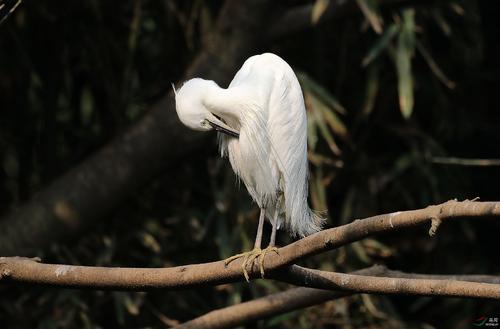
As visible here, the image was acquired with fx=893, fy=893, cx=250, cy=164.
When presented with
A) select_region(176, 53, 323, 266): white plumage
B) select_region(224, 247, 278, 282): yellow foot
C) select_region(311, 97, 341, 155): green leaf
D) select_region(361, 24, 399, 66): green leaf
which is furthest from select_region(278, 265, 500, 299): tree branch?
select_region(361, 24, 399, 66): green leaf

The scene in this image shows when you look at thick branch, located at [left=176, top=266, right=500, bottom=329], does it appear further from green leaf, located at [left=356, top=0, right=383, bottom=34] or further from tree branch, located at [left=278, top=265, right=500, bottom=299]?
green leaf, located at [left=356, top=0, right=383, bottom=34]

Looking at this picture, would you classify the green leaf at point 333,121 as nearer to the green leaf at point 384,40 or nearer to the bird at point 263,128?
the green leaf at point 384,40

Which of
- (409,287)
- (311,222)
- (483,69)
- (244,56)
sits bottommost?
(409,287)

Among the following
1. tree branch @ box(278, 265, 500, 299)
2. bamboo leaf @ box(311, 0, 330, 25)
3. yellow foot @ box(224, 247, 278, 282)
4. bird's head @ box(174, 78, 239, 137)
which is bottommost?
tree branch @ box(278, 265, 500, 299)

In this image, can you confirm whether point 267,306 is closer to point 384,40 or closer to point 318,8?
point 318,8

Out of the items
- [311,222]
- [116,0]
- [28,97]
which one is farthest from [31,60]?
[311,222]

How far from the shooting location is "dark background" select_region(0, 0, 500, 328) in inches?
123

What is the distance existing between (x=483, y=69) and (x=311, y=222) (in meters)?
2.20

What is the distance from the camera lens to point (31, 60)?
140 inches

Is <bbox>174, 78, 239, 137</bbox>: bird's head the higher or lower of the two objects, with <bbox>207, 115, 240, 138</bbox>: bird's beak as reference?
higher

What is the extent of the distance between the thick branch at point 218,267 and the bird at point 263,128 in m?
0.39

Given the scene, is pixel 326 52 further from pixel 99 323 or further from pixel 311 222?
pixel 311 222

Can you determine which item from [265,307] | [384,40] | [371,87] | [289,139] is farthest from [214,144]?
[265,307]

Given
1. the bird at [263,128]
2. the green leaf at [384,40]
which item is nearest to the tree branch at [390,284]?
the bird at [263,128]
